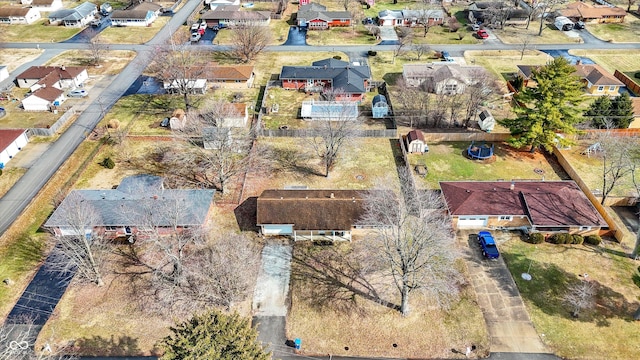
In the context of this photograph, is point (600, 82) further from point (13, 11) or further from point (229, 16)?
point (13, 11)

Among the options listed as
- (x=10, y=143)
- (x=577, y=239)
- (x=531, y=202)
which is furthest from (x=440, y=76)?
(x=10, y=143)

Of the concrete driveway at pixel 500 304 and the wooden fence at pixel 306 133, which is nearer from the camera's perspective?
the concrete driveway at pixel 500 304

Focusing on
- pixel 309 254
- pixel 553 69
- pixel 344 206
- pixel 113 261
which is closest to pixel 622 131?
pixel 553 69

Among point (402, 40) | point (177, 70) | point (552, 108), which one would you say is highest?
point (177, 70)

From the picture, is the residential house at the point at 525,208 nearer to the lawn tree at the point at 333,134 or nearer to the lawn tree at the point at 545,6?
the lawn tree at the point at 333,134

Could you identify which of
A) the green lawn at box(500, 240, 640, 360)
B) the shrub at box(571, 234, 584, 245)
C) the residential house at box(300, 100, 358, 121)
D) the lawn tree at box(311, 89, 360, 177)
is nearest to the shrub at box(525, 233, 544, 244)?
the green lawn at box(500, 240, 640, 360)

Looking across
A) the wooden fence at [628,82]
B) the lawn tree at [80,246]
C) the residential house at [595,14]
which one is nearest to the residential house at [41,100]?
the lawn tree at [80,246]
